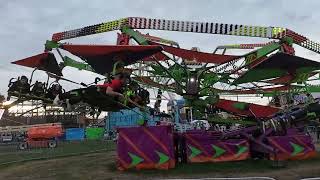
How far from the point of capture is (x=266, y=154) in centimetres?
1805

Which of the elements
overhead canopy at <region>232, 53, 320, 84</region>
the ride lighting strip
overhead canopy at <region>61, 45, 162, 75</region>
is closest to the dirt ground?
overhead canopy at <region>232, 53, 320, 84</region>

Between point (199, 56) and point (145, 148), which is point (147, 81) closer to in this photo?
point (199, 56)

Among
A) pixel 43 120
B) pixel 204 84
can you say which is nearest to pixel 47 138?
Answer: pixel 204 84

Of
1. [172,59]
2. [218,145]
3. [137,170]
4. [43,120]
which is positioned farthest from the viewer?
[43,120]

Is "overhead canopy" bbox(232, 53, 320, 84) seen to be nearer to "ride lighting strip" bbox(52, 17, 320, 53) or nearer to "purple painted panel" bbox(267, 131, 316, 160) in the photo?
"ride lighting strip" bbox(52, 17, 320, 53)

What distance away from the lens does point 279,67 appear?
57.1 feet

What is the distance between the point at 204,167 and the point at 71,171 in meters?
4.84

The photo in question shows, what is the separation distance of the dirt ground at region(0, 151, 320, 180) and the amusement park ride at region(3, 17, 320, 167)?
4.04ft

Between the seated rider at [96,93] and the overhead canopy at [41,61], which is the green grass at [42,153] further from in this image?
the seated rider at [96,93]

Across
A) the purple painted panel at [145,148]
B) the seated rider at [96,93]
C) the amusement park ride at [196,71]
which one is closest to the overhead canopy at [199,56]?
the amusement park ride at [196,71]

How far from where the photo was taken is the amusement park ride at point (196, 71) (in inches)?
605

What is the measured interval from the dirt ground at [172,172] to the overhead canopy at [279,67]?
3.55 metres

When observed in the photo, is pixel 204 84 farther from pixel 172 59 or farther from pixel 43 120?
pixel 43 120

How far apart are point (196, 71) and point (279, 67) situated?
150 inches
